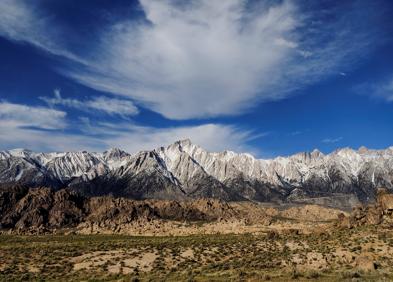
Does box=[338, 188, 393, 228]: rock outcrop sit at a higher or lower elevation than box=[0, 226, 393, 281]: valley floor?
higher

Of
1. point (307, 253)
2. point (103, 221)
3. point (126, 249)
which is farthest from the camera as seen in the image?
point (103, 221)

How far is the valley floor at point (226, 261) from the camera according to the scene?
41875 millimetres

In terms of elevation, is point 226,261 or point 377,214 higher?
point 377,214

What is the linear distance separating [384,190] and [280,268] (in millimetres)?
41653

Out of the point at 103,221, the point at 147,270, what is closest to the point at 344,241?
the point at 147,270

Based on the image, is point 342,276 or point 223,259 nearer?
point 342,276

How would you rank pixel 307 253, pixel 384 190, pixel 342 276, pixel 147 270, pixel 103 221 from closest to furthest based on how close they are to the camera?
pixel 342 276 → pixel 147 270 → pixel 307 253 → pixel 384 190 → pixel 103 221

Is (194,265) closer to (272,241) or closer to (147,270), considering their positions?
(147,270)

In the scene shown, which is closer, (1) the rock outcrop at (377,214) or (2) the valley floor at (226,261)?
(2) the valley floor at (226,261)

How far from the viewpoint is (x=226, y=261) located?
5297cm

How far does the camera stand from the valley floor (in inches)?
1649

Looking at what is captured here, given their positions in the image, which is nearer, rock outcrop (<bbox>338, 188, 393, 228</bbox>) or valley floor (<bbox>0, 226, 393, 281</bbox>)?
valley floor (<bbox>0, 226, 393, 281</bbox>)

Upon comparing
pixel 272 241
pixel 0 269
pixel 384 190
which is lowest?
pixel 0 269

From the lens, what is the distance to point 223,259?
54844 mm
